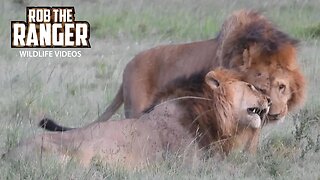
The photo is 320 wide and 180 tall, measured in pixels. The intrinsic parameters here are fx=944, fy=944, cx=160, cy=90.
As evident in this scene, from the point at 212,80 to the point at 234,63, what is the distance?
651 mm

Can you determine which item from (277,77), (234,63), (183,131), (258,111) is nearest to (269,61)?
(277,77)

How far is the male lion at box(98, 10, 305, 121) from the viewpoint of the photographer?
5.73m

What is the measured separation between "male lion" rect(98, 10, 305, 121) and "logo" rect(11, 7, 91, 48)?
13.7ft

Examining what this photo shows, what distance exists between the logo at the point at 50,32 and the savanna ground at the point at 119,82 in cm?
21

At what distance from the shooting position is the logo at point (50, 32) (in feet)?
37.8

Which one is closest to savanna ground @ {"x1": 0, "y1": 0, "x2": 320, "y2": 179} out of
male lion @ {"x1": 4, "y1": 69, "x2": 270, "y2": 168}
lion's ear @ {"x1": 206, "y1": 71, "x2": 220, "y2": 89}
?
male lion @ {"x1": 4, "y1": 69, "x2": 270, "y2": 168}

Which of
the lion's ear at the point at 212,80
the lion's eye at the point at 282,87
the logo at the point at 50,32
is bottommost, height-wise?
the logo at the point at 50,32

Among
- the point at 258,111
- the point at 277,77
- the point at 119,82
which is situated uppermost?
the point at 277,77

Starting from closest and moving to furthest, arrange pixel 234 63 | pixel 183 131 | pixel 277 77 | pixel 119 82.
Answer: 1. pixel 183 131
2. pixel 277 77
3. pixel 234 63
4. pixel 119 82

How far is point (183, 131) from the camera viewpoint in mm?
5328

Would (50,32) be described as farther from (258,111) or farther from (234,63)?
(258,111)

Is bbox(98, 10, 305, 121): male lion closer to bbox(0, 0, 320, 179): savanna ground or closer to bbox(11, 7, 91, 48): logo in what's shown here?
bbox(0, 0, 320, 179): savanna ground

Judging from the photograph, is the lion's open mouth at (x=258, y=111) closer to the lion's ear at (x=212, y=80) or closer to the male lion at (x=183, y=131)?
the male lion at (x=183, y=131)

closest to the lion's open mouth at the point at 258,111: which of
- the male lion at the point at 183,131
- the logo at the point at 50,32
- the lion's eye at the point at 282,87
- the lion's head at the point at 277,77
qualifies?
the male lion at the point at 183,131
